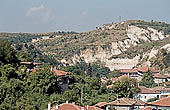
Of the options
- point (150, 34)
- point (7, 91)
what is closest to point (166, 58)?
point (150, 34)

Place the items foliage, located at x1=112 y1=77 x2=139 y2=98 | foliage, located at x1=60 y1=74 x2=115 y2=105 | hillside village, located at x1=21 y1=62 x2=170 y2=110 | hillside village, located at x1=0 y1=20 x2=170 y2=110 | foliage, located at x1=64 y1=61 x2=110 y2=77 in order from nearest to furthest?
hillside village, located at x1=21 y1=62 x2=170 y2=110
hillside village, located at x1=0 y1=20 x2=170 y2=110
foliage, located at x1=60 y1=74 x2=115 y2=105
foliage, located at x1=112 y1=77 x2=139 y2=98
foliage, located at x1=64 y1=61 x2=110 y2=77

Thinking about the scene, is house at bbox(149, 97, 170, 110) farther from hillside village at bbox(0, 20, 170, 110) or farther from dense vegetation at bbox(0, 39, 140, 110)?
dense vegetation at bbox(0, 39, 140, 110)

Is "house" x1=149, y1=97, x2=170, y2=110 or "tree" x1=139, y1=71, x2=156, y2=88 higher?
"tree" x1=139, y1=71, x2=156, y2=88

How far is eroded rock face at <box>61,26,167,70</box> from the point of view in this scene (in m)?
133

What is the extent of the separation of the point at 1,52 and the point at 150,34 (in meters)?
122

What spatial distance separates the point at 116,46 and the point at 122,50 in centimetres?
318

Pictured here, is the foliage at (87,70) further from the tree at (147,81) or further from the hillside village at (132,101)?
the hillside village at (132,101)

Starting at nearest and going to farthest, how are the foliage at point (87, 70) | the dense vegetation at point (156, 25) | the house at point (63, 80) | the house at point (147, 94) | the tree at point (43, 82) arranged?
the tree at point (43, 82) < the house at point (63, 80) < the house at point (147, 94) < the foliage at point (87, 70) < the dense vegetation at point (156, 25)

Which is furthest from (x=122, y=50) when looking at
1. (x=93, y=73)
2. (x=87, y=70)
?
(x=87, y=70)

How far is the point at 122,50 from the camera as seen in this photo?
156125 millimetres

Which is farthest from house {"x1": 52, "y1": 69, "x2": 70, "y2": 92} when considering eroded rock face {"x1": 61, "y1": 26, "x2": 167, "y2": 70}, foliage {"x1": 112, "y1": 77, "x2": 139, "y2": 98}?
eroded rock face {"x1": 61, "y1": 26, "x2": 167, "y2": 70}

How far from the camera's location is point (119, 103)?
51.6 metres

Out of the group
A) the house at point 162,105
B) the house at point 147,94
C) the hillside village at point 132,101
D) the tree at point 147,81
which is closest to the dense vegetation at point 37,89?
the hillside village at point 132,101

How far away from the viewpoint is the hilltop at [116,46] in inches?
4993
